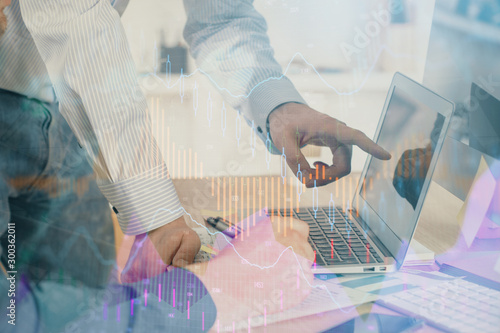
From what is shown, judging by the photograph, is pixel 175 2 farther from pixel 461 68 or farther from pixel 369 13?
pixel 461 68

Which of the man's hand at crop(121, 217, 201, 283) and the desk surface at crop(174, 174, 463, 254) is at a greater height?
the desk surface at crop(174, 174, 463, 254)

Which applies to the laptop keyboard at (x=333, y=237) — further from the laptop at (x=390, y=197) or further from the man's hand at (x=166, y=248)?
the man's hand at (x=166, y=248)

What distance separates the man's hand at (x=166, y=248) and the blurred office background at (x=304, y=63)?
0.10 m

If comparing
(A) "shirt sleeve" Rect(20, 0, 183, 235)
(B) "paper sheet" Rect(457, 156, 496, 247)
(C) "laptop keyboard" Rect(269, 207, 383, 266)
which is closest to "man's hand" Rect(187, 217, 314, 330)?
(C) "laptop keyboard" Rect(269, 207, 383, 266)

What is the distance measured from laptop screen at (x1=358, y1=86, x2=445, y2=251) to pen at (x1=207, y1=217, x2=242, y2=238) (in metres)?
0.22

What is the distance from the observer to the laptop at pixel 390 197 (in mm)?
548

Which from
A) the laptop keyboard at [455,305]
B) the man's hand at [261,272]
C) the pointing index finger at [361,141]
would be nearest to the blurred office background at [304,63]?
the pointing index finger at [361,141]

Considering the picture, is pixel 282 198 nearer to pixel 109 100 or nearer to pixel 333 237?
pixel 333 237

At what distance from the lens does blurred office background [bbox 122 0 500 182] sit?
1.87ft

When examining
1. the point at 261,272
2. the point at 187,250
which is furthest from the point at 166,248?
the point at 261,272

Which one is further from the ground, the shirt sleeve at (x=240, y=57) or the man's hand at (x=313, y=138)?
the shirt sleeve at (x=240, y=57)

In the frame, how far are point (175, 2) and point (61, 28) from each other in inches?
7.9

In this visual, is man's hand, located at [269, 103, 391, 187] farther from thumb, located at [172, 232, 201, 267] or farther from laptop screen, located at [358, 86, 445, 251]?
thumb, located at [172, 232, 201, 267]

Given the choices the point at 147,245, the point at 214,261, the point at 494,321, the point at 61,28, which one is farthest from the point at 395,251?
the point at 61,28
